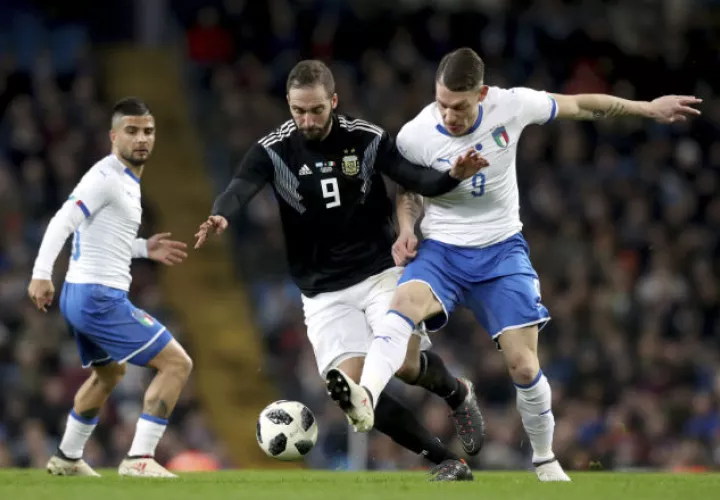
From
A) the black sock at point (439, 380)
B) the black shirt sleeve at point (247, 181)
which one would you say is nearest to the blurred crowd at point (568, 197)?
the black sock at point (439, 380)

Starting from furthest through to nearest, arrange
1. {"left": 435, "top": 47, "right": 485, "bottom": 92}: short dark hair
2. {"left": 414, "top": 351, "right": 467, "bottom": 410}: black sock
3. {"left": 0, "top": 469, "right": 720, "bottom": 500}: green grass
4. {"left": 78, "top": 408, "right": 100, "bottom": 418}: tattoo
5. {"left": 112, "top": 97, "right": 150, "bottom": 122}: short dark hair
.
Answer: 1. {"left": 78, "top": 408, "right": 100, "bottom": 418}: tattoo
2. {"left": 112, "top": 97, "right": 150, "bottom": 122}: short dark hair
3. {"left": 414, "top": 351, "right": 467, "bottom": 410}: black sock
4. {"left": 435, "top": 47, "right": 485, "bottom": 92}: short dark hair
5. {"left": 0, "top": 469, "right": 720, "bottom": 500}: green grass

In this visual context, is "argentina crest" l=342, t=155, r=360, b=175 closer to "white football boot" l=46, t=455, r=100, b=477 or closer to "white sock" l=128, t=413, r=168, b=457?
"white sock" l=128, t=413, r=168, b=457

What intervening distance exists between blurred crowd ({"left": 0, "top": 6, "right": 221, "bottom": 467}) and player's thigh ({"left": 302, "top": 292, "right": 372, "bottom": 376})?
5.18 m

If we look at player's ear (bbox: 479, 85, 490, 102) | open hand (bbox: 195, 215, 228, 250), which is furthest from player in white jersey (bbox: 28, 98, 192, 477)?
player's ear (bbox: 479, 85, 490, 102)

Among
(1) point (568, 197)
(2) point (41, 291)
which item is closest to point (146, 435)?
(2) point (41, 291)

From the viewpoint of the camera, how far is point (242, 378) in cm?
1616

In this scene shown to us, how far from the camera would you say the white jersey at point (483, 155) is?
8.20 metres

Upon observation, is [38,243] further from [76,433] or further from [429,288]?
[429,288]

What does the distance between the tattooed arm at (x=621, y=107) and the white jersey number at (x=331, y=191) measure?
1368mm

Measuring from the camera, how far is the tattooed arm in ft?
27.0

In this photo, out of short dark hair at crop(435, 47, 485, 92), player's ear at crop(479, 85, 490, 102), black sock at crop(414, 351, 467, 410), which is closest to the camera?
short dark hair at crop(435, 47, 485, 92)

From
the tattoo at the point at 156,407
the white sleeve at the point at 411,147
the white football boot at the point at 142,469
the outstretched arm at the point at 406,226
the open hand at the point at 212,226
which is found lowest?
the white football boot at the point at 142,469

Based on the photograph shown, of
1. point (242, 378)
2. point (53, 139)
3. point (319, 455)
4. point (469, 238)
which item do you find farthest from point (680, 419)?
point (53, 139)

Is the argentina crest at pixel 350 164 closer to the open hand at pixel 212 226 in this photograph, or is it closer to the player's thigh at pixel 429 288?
the player's thigh at pixel 429 288
